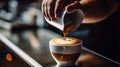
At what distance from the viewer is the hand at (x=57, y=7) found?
3.56 ft

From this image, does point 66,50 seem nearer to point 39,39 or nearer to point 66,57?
point 66,57

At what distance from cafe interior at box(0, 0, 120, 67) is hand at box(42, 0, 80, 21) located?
21 centimetres

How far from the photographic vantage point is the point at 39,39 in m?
1.65

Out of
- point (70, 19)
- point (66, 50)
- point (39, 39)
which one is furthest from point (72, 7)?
point (39, 39)

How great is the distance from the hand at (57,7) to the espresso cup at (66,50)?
13 centimetres

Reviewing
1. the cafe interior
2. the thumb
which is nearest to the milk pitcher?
the thumb

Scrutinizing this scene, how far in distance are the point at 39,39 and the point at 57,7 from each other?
57cm

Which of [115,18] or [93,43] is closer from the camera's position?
[115,18]

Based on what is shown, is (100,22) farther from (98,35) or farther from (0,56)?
(0,56)

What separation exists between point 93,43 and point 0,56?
2.20 feet

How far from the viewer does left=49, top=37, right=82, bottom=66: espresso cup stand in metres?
1.08

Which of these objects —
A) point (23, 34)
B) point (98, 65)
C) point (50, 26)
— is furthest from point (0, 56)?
point (98, 65)

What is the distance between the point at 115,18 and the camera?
1172 millimetres

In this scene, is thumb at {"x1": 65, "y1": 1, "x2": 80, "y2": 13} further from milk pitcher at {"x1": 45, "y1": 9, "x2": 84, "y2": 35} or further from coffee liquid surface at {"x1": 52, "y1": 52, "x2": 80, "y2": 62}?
coffee liquid surface at {"x1": 52, "y1": 52, "x2": 80, "y2": 62}
